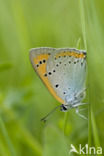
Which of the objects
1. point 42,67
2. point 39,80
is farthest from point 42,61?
point 39,80

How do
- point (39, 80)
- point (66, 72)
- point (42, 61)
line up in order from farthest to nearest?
point (39, 80) → point (66, 72) → point (42, 61)

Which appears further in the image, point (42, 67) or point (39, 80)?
point (39, 80)

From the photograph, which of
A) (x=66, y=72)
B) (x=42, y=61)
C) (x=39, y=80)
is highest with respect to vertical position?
(x=42, y=61)

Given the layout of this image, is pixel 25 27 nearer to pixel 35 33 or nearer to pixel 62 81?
pixel 35 33

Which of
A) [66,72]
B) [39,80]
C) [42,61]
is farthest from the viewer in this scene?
[39,80]

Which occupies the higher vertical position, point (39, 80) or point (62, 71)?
point (62, 71)

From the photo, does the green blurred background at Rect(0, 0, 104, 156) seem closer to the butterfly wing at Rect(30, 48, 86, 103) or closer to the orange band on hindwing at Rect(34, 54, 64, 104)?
the butterfly wing at Rect(30, 48, 86, 103)

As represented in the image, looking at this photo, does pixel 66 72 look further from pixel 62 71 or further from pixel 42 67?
pixel 42 67

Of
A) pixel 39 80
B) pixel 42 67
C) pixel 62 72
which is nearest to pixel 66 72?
pixel 62 72
